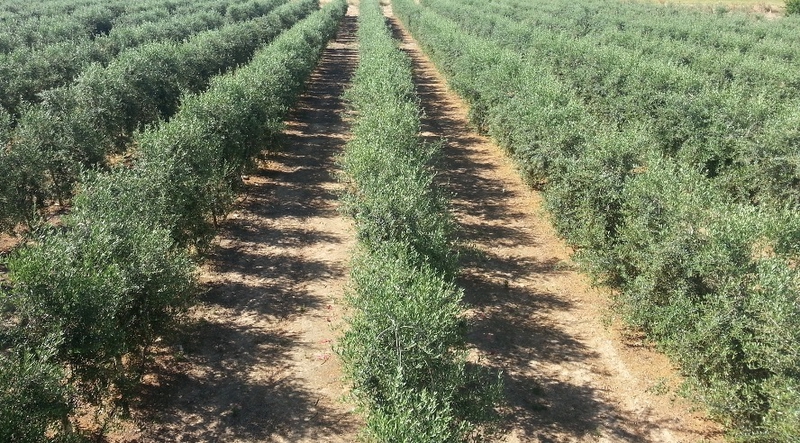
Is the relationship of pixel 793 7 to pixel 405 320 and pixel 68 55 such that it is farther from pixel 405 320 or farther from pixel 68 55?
pixel 405 320

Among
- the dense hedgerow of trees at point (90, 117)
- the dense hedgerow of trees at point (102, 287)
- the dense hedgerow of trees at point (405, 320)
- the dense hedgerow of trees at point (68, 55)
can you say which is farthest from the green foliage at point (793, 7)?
the dense hedgerow of trees at point (102, 287)

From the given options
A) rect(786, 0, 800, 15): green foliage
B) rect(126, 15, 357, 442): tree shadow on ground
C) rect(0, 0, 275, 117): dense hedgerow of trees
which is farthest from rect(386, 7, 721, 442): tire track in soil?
rect(786, 0, 800, 15): green foliage

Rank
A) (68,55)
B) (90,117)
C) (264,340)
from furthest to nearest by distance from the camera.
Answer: (68,55)
(90,117)
(264,340)

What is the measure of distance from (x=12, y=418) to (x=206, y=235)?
10051mm

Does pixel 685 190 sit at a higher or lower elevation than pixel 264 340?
higher

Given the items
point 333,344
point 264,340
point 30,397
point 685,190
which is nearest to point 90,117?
point 264,340

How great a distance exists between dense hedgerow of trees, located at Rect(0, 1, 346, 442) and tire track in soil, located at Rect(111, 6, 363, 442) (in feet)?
4.16

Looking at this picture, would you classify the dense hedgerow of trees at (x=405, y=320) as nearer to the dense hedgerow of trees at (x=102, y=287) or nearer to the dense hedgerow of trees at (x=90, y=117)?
the dense hedgerow of trees at (x=102, y=287)

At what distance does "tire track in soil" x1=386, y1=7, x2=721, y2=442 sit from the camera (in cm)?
1255

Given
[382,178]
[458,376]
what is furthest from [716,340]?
[382,178]

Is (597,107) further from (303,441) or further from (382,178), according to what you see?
(303,441)

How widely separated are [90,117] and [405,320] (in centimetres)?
2028

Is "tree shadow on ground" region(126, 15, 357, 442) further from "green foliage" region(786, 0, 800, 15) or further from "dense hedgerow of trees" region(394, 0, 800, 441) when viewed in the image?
"green foliage" region(786, 0, 800, 15)

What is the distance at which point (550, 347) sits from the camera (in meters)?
15.2
